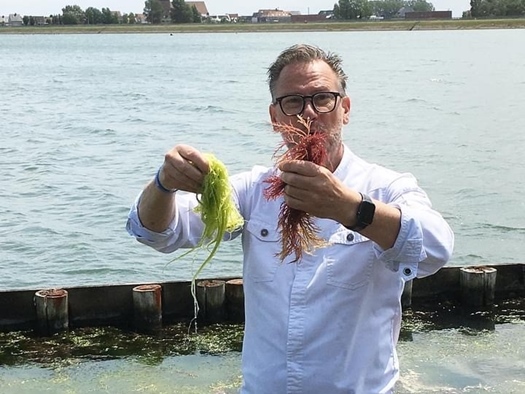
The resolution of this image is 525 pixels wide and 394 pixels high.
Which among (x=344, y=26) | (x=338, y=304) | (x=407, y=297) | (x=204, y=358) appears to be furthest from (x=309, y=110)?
(x=344, y=26)

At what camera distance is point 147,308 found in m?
11.5

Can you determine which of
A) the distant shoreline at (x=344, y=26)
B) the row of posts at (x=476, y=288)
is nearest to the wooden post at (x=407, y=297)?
the row of posts at (x=476, y=288)

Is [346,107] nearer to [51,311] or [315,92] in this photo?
[315,92]

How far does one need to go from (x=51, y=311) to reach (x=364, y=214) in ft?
28.6

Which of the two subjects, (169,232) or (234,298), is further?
(234,298)

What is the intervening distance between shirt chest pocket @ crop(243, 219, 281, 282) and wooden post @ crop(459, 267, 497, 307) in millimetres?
8898

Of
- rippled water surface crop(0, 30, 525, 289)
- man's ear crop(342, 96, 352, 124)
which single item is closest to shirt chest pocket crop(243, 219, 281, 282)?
man's ear crop(342, 96, 352, 124)

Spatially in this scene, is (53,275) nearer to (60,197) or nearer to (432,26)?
(60,197)

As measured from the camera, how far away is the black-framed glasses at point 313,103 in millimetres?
3729

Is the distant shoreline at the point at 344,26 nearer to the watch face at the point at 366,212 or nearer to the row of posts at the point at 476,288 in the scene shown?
the row of posts at the point at 476,288

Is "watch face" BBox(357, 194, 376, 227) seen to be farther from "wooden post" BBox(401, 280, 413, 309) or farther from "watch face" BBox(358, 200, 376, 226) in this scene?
"wooden post" BBox(401, 280, 413, 309)

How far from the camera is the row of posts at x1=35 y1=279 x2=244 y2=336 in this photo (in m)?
11.4

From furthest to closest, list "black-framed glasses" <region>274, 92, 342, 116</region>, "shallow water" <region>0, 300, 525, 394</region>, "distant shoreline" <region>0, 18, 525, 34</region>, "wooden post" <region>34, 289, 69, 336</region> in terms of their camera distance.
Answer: "distant shoreline" <region>0, 18, 525, 34</region> < "wooden post" <region>34, 289, 69, 336</region> < "shallow water" <region>0, 300, 525, 394</region> < "black-framed glasses" <region>274, 92, 342, 116</region>

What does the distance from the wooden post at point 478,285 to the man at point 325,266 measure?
28.7 ft
